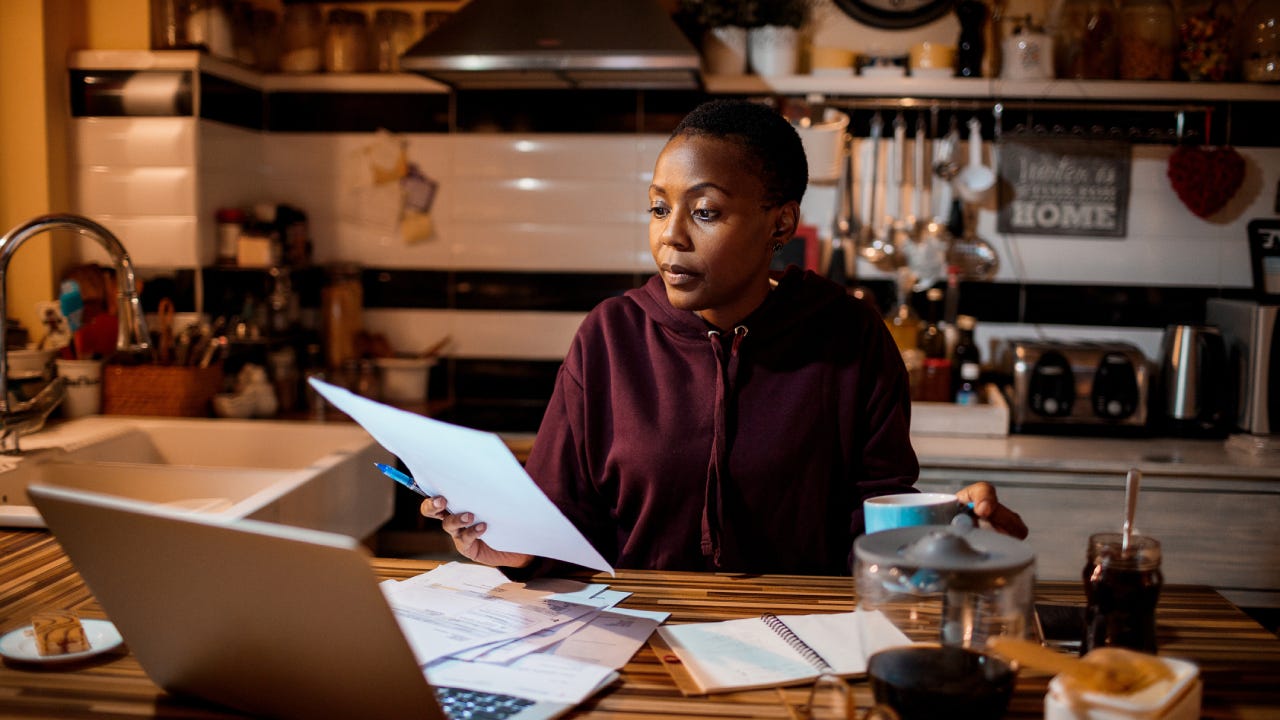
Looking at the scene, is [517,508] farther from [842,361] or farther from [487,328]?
[487,328]

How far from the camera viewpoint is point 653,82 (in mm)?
3082

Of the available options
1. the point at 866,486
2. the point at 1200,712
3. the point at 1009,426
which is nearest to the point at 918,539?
the point at 1200,712

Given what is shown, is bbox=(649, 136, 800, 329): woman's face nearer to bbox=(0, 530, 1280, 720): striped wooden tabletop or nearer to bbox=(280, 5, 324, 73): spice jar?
bbox=(0, 530, 1280, 720): striped wooden tabletop

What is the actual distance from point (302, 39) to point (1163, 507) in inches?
109

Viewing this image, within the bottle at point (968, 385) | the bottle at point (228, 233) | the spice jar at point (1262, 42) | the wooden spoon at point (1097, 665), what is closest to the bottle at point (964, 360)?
the bottle at point (968, 385)

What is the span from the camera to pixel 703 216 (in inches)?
A: 55.4

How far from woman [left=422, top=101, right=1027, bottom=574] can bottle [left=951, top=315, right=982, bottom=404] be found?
1603mm

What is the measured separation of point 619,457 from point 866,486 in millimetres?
350

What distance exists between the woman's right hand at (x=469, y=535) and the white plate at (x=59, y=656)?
0.35m

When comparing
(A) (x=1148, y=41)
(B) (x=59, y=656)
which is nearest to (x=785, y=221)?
(B) (x=59, y=656)

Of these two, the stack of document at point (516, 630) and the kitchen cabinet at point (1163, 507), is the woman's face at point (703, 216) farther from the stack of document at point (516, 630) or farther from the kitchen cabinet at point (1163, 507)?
the kitchen cabinet at point (1163, 507)

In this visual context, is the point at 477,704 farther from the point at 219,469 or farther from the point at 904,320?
the point at 904,320

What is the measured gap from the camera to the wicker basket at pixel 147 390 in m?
2.81

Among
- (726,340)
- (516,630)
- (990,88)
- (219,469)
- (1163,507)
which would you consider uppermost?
(990,88)
